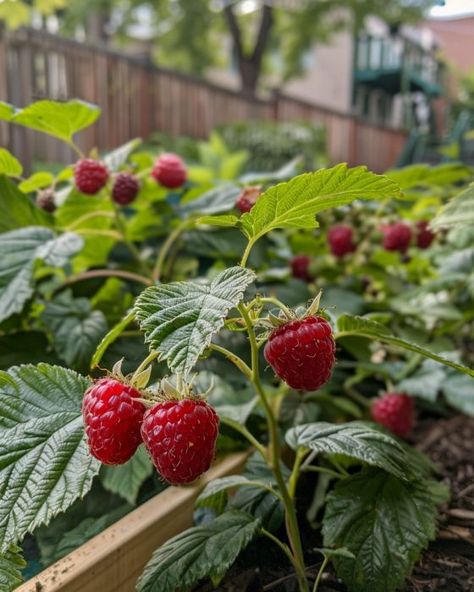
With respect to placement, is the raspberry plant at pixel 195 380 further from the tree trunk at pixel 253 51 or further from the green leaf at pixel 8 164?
the tree trunk at pixel 253 51

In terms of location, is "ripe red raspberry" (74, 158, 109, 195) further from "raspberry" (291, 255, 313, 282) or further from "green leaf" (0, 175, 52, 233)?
"raspberry" (291, 255, 313, 282)

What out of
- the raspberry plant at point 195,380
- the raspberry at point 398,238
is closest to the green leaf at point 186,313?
the raspberry plant at point 195,380

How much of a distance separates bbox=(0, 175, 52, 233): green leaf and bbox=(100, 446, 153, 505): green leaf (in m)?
0.43

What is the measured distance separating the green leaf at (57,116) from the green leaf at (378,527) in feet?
2.15

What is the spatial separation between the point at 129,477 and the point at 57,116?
54 centimetres

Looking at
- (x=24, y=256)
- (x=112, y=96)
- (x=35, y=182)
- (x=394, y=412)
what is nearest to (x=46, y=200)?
(x=35, y=182)

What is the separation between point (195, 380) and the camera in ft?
2.81

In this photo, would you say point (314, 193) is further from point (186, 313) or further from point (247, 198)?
point (247, 198)

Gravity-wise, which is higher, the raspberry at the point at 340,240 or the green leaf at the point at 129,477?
the raspberry at the point at 340,240

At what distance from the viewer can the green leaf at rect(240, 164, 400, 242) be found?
20.7 inches

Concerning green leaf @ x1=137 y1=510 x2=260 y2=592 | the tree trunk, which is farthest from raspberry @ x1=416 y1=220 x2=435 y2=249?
the tree trunk

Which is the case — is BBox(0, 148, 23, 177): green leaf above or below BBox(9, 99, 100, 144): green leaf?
below

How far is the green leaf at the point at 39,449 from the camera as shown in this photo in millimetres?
546

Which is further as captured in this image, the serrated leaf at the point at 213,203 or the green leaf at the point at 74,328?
the serrated leaf at the point at 213,203
